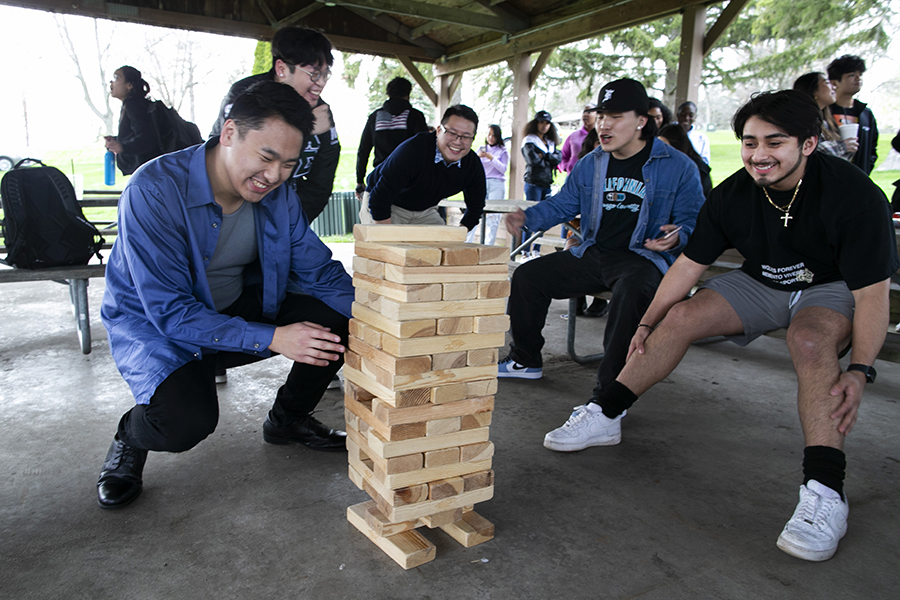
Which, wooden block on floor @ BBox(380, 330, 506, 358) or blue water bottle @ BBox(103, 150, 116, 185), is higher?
blue water bottle @ BBox(103, 150, 116, 185)

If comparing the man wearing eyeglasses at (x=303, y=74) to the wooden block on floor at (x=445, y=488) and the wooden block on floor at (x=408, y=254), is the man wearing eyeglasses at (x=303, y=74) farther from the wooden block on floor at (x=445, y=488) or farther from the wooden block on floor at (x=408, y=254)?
the wooden block on floor at (x=445, y=488)

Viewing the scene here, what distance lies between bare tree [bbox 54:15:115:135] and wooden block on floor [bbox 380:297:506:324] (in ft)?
58.5

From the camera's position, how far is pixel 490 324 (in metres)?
1.74

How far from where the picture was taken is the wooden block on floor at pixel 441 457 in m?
1.71

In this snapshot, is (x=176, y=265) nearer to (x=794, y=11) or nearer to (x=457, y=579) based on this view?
(x=457, y=579)

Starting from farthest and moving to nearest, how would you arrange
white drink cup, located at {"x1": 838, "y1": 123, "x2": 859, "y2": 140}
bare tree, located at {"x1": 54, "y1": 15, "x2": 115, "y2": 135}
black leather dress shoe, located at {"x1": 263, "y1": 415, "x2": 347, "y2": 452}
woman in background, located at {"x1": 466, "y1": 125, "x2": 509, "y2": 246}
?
bare tree, located at {"x1": 54, "y1": 15, "x2": 115, "y2": 135} → woman in background, located at {"x1": 466, "y1": 125, "x2": 509, "y2": 246} → white drink cup, located at {"x1": 838, "y1": 123, "x2": 859, "y2": 140} → black leather dress shoe, located at {"x1": 263, "y1": 415, "x2": 347, "y2": 452}

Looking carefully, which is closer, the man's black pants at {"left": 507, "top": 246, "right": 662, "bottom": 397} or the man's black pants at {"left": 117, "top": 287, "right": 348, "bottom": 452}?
the man's black pants at {"left": 117, "top": 287, "right": 348, "bottom": 452}

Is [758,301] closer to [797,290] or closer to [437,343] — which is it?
[797,290]

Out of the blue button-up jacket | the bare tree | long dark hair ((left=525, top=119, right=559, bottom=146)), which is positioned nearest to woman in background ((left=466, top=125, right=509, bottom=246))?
long dark hair ((left=525, top=119, right=559, bottom=146))

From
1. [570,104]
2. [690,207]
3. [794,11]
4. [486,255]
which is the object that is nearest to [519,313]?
[690,207]

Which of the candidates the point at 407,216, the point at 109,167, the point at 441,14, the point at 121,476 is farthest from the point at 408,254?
the point at 441,14

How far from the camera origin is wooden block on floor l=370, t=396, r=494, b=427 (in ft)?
5.37

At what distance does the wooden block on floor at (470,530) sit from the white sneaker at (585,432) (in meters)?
0.67

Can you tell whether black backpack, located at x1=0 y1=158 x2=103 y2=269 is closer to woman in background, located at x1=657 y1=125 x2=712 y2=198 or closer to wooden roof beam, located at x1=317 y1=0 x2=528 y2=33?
woman in background, located at x1=657 y1=125 x2=712 y2=198
